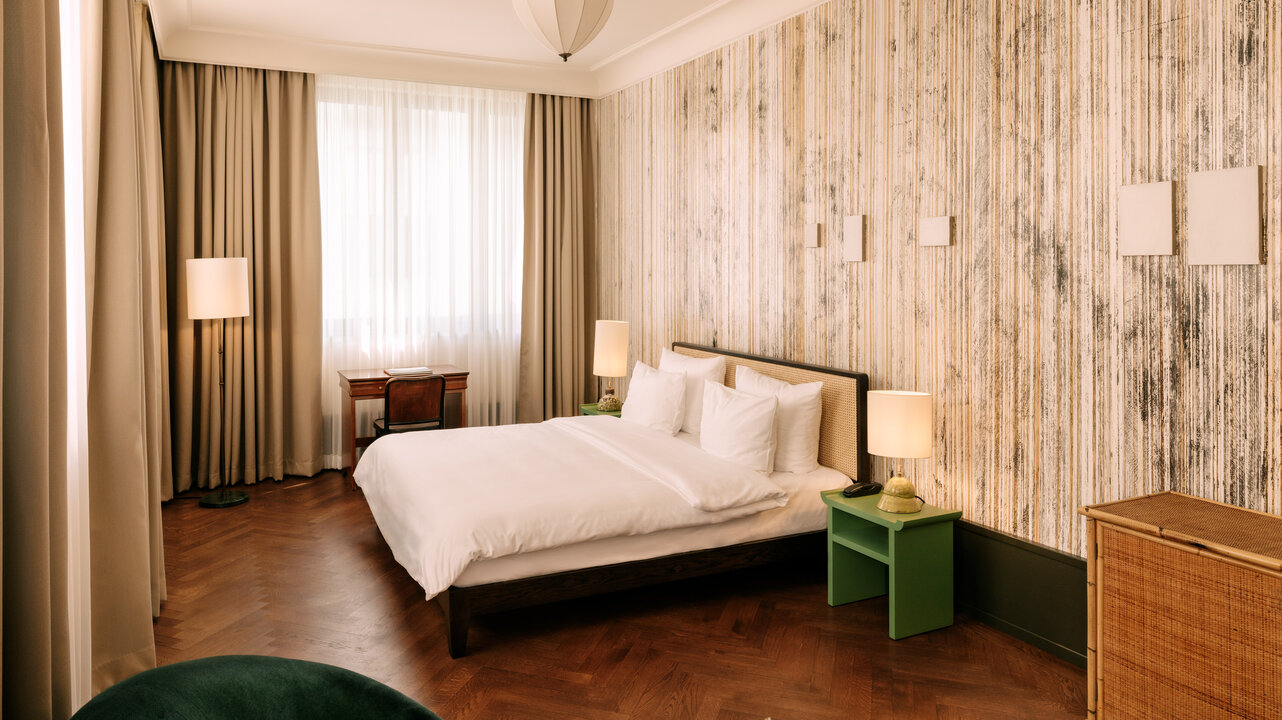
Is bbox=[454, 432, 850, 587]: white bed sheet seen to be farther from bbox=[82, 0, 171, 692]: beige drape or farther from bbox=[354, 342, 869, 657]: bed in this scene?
bbox=[82, 0, 171, 692]: beige drape

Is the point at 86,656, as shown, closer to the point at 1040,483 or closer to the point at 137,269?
the point at 137,269

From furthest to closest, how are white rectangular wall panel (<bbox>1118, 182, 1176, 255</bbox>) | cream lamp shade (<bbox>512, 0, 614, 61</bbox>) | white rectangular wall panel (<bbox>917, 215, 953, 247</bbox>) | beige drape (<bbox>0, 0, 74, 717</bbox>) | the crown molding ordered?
the crown molding, white rectangular wall panel (<bbox>917, 215, 953, 247</bbox>), cream lamp shade (<bbox>512, 0, 614, 61</bbox>), white rectangular wall panel (<bbox>1118, 182, 1176, 255</bbox>), beige drape (<bbox>0, 0, 74, 717</bbox>)

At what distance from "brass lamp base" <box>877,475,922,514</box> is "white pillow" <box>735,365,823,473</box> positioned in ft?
2.01

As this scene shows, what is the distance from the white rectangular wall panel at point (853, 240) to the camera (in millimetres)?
3754

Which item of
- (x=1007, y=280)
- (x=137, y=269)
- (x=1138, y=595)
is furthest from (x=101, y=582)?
(x=1007, y=280)

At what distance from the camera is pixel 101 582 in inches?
101

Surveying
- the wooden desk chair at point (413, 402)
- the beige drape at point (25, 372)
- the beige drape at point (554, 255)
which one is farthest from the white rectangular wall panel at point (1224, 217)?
the beige drape at point (554, 255)

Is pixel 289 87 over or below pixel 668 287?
over

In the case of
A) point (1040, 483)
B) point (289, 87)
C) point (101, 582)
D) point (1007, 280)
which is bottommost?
point (101, 582)

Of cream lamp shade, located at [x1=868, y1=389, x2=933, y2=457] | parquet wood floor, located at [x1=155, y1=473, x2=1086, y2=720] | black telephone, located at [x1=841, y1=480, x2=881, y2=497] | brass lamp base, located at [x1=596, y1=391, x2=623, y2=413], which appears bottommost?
parquet wood floor, located at [x1=155, y1=473, x2=1086, y2=720]

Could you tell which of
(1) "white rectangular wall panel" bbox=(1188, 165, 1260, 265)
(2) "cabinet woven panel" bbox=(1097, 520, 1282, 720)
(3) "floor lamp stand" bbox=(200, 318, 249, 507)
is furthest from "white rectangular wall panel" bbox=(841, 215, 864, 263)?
(3) "floor lamp stand" bbox=(200, 318, 249, 507)

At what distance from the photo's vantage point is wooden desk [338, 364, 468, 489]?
212 inches

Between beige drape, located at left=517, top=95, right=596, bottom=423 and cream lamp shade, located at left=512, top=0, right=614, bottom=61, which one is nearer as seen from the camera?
cream lamp shade, located at left=512, top=0, right=614, bottom=61

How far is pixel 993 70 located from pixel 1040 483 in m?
1.57
